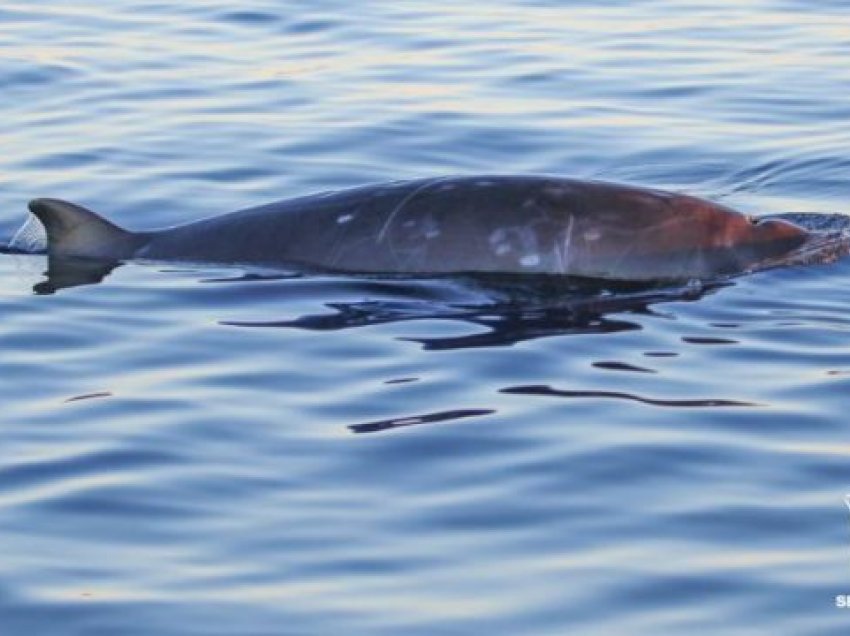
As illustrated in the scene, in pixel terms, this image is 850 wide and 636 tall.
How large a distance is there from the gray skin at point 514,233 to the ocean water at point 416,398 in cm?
21

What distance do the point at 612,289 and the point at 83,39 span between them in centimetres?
905

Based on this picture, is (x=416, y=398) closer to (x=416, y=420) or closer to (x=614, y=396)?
(x=416, y=420)

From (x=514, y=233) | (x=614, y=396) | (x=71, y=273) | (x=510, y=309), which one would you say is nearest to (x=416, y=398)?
(x=614, y=396)

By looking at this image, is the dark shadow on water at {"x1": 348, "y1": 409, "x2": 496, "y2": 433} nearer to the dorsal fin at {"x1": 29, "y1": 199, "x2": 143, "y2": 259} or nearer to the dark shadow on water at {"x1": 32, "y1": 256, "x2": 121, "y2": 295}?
the dark shadow on water at {"x1": 32, "y1": 256, "x2": 121, "y2": 295}

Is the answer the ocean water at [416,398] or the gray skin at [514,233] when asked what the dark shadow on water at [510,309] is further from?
the gray skin at [514,233]

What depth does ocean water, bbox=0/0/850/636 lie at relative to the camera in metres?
7.84

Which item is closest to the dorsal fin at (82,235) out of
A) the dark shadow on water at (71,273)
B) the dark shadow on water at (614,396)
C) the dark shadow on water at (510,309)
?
the dark shadow on water at (71,273)

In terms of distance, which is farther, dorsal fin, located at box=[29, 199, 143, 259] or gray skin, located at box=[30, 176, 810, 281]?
dorsal fin, located at box=[29, 199, 143, 259]

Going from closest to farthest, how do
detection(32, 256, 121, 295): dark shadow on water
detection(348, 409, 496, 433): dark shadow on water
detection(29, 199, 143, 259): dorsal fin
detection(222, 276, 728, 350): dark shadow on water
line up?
detection(348, 409, 496, 433): dark shadow on water → detection(222, 276, 728, 350): dark shadow on water → detection(32, 256, 121, 295): dark shadow on water → detection(29, 199, 143, 259): dorsal fin

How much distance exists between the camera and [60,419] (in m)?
9.84

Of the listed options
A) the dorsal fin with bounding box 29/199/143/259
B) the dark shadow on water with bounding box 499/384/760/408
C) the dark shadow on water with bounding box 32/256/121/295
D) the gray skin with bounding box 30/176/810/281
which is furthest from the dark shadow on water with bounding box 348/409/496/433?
the dorsal fin with bounding box 29/199/143/259

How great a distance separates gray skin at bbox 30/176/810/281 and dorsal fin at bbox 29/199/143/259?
0.56 feet

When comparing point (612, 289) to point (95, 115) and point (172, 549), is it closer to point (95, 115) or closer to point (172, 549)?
point (172, 549)

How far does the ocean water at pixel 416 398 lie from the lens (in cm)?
784
